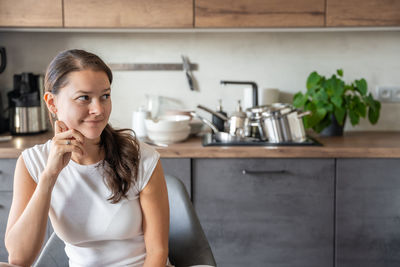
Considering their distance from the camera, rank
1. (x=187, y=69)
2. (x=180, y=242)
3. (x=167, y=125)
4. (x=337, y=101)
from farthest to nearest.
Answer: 1. (x=187, y=69)
2. (x=337, y=101)
3. (x=167, y=125)
4. (x=180, y=242)

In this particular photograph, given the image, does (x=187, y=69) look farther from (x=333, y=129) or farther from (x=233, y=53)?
(x=333, y=129)

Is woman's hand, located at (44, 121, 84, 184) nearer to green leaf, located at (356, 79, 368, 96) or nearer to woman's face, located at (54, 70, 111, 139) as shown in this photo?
woman's face, located at (54, 70, 111, 139)

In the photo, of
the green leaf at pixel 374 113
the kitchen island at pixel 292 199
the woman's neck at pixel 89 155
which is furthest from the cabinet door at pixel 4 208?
the green leaf at pixel 374 113

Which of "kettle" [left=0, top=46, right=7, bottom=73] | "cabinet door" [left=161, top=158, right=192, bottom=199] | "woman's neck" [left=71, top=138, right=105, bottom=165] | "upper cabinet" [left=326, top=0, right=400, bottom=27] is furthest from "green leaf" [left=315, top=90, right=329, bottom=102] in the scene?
"kettle" [left=0, top=46, right=7, bottom=73]

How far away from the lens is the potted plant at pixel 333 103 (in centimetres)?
234

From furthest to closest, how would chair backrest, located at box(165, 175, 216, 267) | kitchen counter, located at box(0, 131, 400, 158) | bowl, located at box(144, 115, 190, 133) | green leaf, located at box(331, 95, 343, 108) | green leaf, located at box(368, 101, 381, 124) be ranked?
green leaf, located at box(368, 101, 381, 124), green leaf, located at box(331, 95, 343, 108), bowl, located at box(144, 115, 190, 133), kitchen counter, located at box(0, 131, 400, 158), chair backrest, located at box(165, 175, 216, 267)

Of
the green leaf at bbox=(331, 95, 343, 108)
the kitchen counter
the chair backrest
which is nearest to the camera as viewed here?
the chair backrest

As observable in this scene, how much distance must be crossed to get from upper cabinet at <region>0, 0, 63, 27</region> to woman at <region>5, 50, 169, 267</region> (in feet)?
3.88

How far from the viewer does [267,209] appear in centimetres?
210

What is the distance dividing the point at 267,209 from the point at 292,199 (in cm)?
13

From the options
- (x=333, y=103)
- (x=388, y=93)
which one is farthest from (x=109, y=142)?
(x=388, y=93)

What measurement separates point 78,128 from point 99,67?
0.56ft

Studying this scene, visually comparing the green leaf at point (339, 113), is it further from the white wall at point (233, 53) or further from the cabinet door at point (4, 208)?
the cabinet door at point (4, 208)

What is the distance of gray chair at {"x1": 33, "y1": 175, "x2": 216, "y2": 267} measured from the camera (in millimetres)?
1245
